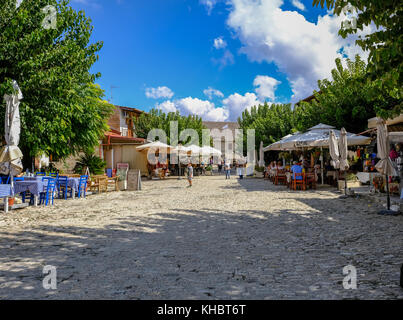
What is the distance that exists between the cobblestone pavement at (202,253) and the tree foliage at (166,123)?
24211 mm

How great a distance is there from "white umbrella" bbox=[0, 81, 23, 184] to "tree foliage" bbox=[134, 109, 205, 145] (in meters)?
23.0

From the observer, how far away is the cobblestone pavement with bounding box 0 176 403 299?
10.5ft

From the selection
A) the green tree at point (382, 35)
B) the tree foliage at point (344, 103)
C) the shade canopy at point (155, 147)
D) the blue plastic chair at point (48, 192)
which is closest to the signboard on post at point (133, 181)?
the blue plastic chair at point (48, 192)

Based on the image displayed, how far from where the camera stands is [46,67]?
12.5 meters

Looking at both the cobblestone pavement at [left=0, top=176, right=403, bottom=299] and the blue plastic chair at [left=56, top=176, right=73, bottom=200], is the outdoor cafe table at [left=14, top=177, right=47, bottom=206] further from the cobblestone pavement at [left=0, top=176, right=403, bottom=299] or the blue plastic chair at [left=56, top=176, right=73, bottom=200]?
the blue plastic chair at [left=56, top=176, right=73, bottom=200]

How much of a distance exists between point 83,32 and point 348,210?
12909mm

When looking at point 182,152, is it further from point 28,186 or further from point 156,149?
point 28,186

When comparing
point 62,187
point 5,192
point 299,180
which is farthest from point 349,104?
point 5,192

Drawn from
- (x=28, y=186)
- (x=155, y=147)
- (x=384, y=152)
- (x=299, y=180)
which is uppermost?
(x=155, y=147)

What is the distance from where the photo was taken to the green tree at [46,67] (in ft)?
37.1

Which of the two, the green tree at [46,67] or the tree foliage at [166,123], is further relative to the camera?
the tree foliage at [166,123]

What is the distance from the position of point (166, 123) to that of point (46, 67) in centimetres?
2037

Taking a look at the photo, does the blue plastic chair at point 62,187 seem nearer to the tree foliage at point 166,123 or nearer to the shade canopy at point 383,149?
the shade canopy at point 383,149
